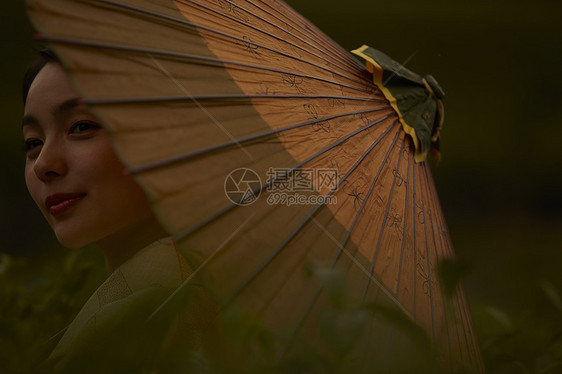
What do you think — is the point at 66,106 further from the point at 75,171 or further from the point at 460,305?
the point at 460,305

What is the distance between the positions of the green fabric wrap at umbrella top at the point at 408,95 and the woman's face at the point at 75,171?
17.8 inches

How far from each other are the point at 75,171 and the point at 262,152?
0.91 feet

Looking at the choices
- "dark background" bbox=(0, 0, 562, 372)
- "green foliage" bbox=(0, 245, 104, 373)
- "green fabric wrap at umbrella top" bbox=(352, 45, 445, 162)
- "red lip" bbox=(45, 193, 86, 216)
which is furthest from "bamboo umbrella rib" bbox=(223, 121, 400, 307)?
"dark background" bbox=(0, 0, 562, 372)

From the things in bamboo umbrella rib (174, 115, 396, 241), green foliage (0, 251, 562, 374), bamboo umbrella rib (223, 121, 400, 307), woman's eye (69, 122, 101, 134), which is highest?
woman's eye (69, 122, 101, 134)

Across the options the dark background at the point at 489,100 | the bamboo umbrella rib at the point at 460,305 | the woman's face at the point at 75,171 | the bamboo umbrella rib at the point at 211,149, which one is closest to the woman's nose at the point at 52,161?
the woman's face at the point at 75,171

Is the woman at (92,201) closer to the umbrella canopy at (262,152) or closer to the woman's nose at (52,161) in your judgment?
the woman's nose at (52,161)

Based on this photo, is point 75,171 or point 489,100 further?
point 489,100

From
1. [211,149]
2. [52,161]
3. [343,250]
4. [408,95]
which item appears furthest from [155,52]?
[408,95]

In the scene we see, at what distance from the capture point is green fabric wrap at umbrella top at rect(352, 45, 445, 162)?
2.97 feet

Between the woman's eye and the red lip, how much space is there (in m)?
0.09

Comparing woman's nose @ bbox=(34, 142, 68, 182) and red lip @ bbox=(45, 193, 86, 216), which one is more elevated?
woman's nose @ bbox=(34, 142, 68, 182)

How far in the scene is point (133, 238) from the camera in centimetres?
81

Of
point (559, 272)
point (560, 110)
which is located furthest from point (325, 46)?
point (560, 110)

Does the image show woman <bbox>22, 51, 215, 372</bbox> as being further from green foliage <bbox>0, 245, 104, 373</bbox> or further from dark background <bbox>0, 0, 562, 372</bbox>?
dark background <bbox>0, 0, 562, 372</bbox>
